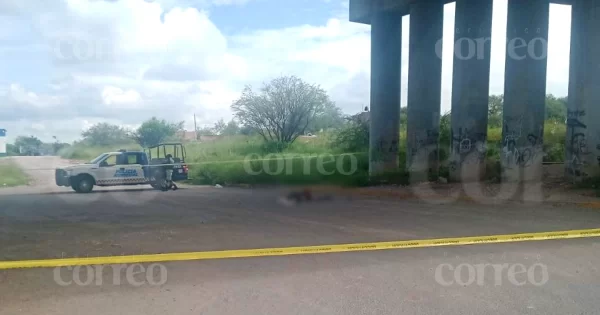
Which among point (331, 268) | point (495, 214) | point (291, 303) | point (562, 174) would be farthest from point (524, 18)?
point (291, 303)

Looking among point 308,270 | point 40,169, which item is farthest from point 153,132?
point 308,270

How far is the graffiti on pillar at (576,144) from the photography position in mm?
16141

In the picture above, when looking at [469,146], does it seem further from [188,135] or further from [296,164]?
[188,135]

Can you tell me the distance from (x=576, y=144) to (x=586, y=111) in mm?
1121

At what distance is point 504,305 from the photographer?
5.00 m

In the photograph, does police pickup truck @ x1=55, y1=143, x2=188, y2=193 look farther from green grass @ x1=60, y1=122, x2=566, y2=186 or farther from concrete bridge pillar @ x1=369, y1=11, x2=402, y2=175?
concrete bridge pillar @ x1=369, y1=11, x2=402, y2=175

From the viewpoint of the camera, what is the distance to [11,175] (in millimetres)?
25109

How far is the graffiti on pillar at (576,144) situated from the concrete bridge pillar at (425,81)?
5443 mm

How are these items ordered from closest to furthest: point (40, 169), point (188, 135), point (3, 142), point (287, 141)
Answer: point (3, 142), point (40, 169), point (287, 141), point (188, 135)

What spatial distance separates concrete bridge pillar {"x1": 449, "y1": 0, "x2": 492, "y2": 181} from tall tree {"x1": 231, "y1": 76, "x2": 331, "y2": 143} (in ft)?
67.7

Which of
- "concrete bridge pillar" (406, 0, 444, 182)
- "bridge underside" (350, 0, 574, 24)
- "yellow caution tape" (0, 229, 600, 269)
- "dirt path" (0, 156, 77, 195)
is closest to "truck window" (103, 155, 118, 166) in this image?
"dirt path" (0, 156, 77, 195)

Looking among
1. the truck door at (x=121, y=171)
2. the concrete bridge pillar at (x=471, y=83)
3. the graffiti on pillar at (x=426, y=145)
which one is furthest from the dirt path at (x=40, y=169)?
the concrete bridge pillar at (x=471, y=83)

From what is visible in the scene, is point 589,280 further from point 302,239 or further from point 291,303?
point 302,239

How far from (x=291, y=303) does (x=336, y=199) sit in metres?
10.1
